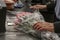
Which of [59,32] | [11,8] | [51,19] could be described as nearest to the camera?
[59,32]

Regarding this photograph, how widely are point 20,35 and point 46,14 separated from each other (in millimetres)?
531

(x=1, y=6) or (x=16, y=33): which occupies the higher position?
(x=1, y=6)

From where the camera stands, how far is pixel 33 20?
1.67m

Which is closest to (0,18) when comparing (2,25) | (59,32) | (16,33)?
(2,25)

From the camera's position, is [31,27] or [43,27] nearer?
[43,27]

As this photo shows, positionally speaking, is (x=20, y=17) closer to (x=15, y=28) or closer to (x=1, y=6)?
(x=15, y=28)

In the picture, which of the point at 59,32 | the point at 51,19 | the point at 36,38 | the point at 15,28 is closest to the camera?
the point at 59,32

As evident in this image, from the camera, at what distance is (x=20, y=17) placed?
1718mm

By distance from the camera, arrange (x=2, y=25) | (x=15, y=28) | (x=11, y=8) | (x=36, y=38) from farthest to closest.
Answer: (x=11, y=8)
(x=15, y=28)
(x=2, y=25)
(x=36, y=38)

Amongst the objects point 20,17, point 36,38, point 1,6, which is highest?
point 1,6

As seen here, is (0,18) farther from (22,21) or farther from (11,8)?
(11,8)

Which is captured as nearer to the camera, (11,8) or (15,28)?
(15,28)

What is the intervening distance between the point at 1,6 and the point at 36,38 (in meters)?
0.41

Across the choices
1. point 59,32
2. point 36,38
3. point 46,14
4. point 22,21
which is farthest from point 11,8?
point 59,32
